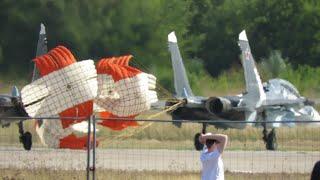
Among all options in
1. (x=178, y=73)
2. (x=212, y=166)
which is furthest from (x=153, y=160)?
(x=178, y=73)

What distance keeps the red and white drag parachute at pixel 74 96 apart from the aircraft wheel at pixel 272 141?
5472 mm

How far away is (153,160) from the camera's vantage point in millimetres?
22766

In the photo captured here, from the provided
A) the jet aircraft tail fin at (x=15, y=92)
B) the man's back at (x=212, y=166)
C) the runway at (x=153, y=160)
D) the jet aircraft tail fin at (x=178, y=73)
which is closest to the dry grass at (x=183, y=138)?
the jet aircraft tail fin at (x=15, y=92)

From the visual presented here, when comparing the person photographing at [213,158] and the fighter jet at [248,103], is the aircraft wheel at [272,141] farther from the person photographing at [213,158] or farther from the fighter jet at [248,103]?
the person photographing at [213,158]

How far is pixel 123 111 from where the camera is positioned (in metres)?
24.3

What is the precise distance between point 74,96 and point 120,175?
409 centimetres

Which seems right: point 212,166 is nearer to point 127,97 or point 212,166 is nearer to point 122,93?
point 127,97

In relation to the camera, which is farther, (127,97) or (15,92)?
(15,92)

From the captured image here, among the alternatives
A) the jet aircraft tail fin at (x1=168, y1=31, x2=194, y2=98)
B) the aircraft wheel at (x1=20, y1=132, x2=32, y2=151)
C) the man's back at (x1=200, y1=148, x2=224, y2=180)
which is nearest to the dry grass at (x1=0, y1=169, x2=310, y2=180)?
the man's back at (x1=200, y1=148, x2=224, y2=180)

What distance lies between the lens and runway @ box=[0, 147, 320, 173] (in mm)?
20844

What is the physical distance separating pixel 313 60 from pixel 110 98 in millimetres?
34400

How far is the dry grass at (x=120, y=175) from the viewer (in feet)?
62.8

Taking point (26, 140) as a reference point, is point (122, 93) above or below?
above

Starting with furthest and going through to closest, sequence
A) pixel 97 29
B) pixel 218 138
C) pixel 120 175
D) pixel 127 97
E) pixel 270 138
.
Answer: pixel 97 29 → pixel 270 138 → pixel 127 97 → pixel 120 175 → pixel 218 138
